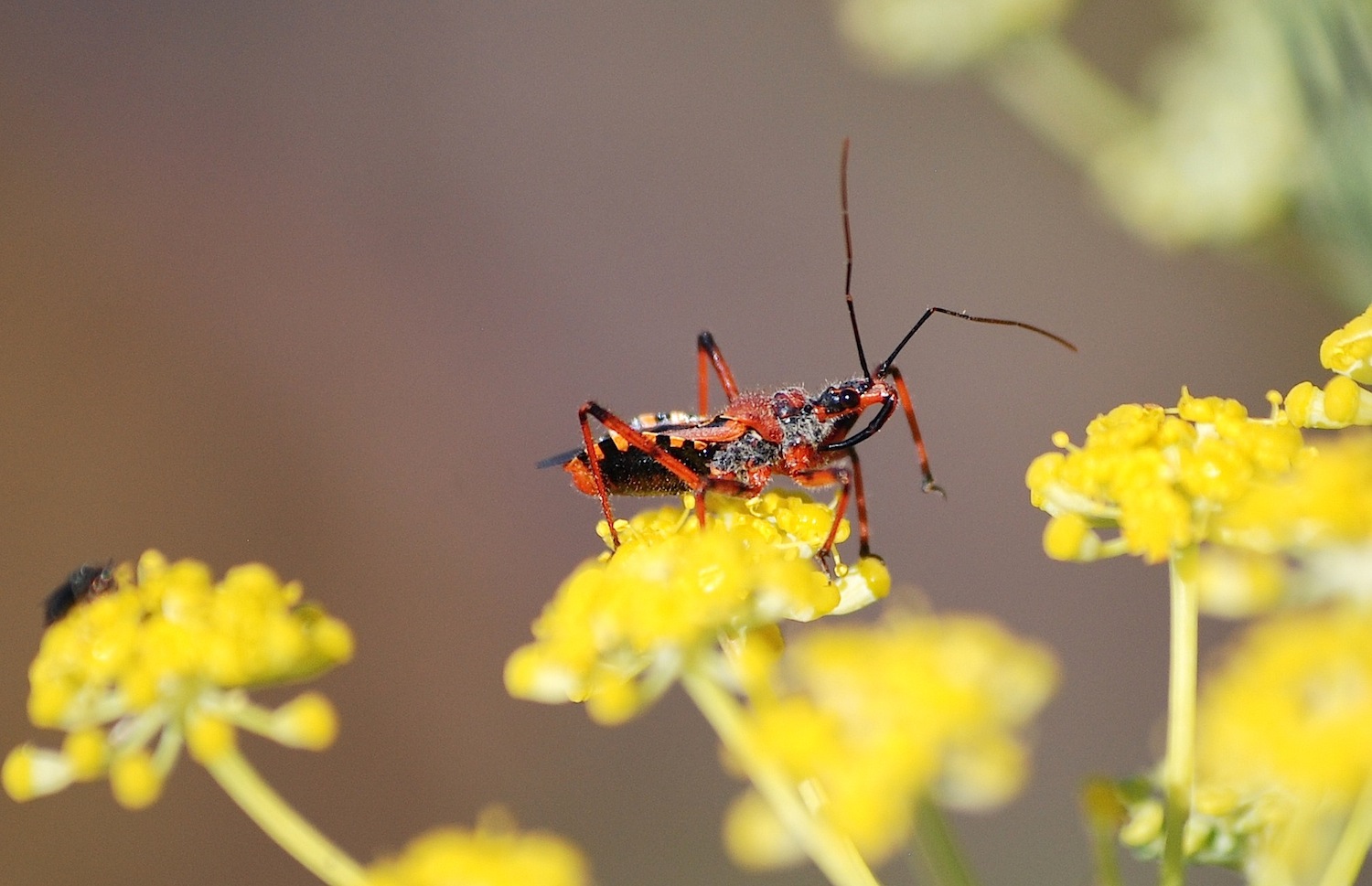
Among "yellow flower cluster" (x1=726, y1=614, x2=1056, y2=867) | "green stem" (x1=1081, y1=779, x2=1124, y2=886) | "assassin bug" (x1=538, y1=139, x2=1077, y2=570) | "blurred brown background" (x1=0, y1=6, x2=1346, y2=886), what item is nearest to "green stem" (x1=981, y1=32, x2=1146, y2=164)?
"assassin bug" (x1=538, y1=139, x2=1077, y2=570)

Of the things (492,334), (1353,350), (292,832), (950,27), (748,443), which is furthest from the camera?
(492,334)

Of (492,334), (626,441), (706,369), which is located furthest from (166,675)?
(492,334)

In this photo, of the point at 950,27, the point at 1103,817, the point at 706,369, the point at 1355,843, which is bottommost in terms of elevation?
the point at 1103,817

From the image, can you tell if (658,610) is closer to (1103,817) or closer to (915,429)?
(1103,817)

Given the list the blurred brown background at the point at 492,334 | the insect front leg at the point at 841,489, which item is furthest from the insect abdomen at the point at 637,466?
the blurred brown background at the point at 492,334

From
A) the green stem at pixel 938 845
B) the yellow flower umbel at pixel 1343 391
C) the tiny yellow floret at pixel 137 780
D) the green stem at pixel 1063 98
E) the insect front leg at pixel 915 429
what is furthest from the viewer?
the green stem at pixel 1063 98

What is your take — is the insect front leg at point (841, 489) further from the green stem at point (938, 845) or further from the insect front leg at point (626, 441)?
the green stem at point (938, 845)
